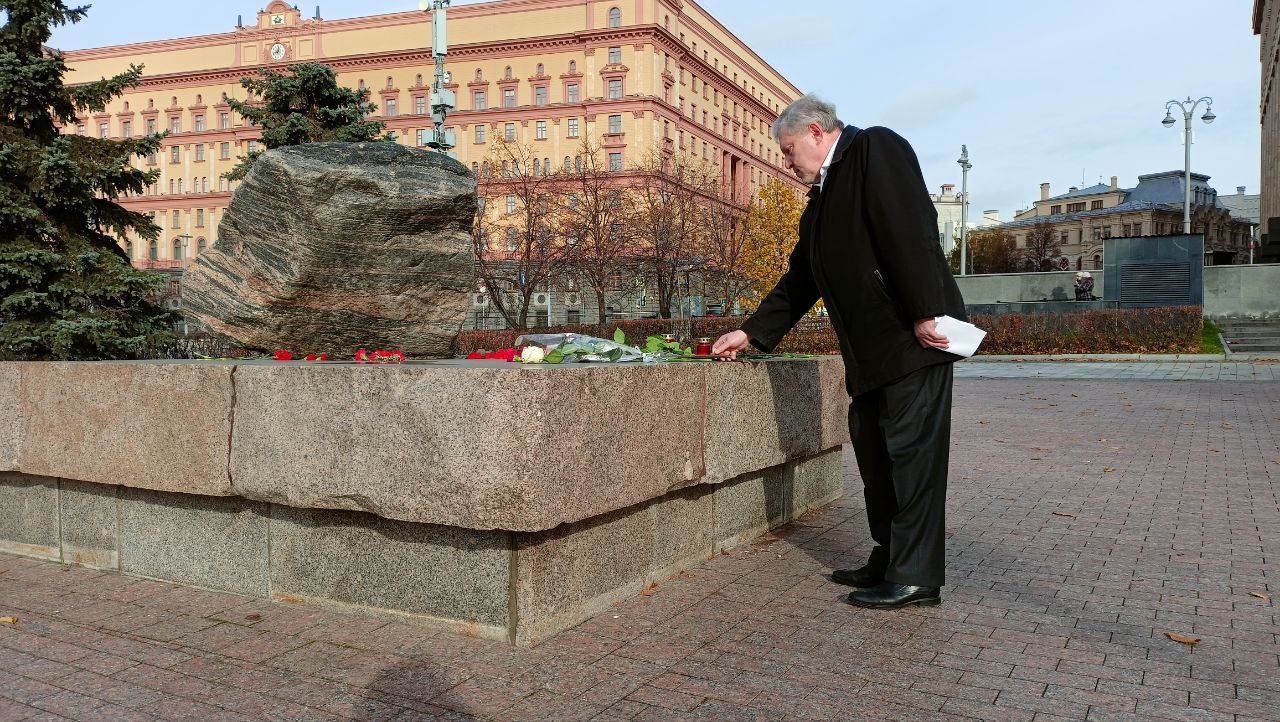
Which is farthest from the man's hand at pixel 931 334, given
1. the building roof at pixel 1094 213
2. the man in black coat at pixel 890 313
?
the building roof at pixel 1094 213

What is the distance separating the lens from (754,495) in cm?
531

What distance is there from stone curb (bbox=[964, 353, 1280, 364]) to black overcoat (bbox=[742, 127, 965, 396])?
1853 cm

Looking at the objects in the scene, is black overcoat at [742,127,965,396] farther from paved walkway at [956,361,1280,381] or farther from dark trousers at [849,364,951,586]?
paved walkway at [956,361,1280,381]

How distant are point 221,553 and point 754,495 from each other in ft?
8.97

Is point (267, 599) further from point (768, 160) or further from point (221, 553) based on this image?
point (768, 160)

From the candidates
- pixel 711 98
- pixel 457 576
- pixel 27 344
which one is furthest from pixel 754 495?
pixel 711 98

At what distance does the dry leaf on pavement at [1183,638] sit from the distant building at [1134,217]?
327ft

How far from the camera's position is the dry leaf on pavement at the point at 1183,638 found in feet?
11.7

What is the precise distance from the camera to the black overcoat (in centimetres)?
382

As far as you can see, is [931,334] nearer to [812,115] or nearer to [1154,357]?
[812,115]

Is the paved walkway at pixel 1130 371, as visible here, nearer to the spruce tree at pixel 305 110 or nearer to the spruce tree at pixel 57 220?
the spruce tree at pixel 305 110

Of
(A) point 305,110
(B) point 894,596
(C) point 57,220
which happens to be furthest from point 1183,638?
(A) point 305,110

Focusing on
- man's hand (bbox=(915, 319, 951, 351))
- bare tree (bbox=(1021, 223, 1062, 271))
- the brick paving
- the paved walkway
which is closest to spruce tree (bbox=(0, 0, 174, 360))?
the brick paving

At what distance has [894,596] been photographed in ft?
13.0
